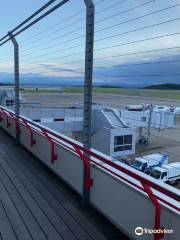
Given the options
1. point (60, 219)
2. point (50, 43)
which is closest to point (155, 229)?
point (60, 219)

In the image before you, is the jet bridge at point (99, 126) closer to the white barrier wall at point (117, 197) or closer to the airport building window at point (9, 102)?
the airport building window at point (9, 102)

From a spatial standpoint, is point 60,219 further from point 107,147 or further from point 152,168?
point 107,147

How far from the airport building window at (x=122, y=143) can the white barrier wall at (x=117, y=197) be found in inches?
462

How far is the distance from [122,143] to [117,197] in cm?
1334

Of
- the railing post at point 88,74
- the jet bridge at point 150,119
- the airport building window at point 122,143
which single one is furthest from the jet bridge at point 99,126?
the railing post at point 88,74

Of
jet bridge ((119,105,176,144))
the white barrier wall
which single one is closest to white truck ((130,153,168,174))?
jet bridge ((119,105,176,144))

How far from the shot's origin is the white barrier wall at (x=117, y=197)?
211 cm

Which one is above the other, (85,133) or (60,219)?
(85,133)

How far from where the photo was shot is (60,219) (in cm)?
277

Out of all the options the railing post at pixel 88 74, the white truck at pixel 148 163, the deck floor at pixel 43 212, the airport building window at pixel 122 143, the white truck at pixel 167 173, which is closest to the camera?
the deck floor at pixel 43 212

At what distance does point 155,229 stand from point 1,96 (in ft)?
69.9

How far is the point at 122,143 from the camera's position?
625 inches
